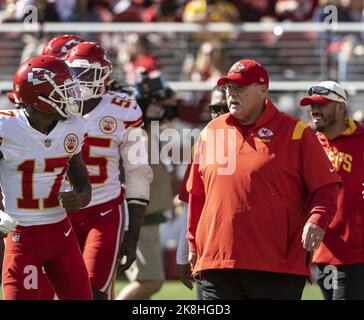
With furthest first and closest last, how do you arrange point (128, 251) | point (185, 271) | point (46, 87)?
1. point (128, 251)
2. point (185, 271)
3. point (46, 87)

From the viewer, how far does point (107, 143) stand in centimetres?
675

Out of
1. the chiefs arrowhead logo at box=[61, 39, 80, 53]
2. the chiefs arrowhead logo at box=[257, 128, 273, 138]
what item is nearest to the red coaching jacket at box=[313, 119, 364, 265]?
the chiefs arrowhead logo at box=[257, 128, 273, 138]

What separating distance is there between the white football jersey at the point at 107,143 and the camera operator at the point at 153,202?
1.48 meters

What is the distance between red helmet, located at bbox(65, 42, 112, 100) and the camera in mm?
6770

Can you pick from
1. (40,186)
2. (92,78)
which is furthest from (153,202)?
(40,186)

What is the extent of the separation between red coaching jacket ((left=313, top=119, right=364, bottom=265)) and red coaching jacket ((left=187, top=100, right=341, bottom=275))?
970mm

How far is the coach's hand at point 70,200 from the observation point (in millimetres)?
5734

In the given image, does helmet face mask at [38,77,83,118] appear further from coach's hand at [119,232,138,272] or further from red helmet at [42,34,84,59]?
red helmet at [42,34,84,59]

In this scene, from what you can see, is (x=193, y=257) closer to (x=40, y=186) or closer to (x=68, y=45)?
(x=40, y=186)

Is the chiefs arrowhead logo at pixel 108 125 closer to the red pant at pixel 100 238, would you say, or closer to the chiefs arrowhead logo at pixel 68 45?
the red pant at pixel 100 238

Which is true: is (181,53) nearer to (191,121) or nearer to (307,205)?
(191,121)

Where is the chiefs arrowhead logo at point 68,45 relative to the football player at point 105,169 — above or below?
above

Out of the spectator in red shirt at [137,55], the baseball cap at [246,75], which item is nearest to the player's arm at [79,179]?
the baseball cap at [246,75]

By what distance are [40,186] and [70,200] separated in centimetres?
21
